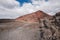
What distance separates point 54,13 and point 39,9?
1.31ft

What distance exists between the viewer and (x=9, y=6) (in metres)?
4.04

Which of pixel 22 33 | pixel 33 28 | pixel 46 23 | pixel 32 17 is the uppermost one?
pixel 32 17

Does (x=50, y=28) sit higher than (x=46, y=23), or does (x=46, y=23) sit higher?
(x=46, y=23)

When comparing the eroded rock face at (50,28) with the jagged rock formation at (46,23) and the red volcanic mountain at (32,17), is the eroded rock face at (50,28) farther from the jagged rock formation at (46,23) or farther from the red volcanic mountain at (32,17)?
the red volcanic mountain at (32,17)

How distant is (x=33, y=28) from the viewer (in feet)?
13.0

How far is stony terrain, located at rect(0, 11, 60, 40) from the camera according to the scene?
12.9 ft

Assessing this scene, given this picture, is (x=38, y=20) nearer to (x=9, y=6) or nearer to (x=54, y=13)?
(x=54, y=13)

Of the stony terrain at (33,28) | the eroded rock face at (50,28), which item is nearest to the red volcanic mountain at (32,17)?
the stony terrain at (33,28)

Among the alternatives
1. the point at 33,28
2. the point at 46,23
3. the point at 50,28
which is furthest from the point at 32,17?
the point at 50,28

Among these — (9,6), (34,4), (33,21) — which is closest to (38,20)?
(33,21)

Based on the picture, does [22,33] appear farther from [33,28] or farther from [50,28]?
[50,28]

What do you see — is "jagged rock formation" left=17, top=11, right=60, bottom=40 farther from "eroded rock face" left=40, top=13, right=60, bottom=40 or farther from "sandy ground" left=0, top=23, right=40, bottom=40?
"sandy ground" left=0, top=23, right=40, bottom=40

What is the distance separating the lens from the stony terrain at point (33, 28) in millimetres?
3920

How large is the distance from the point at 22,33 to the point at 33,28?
0.30m
